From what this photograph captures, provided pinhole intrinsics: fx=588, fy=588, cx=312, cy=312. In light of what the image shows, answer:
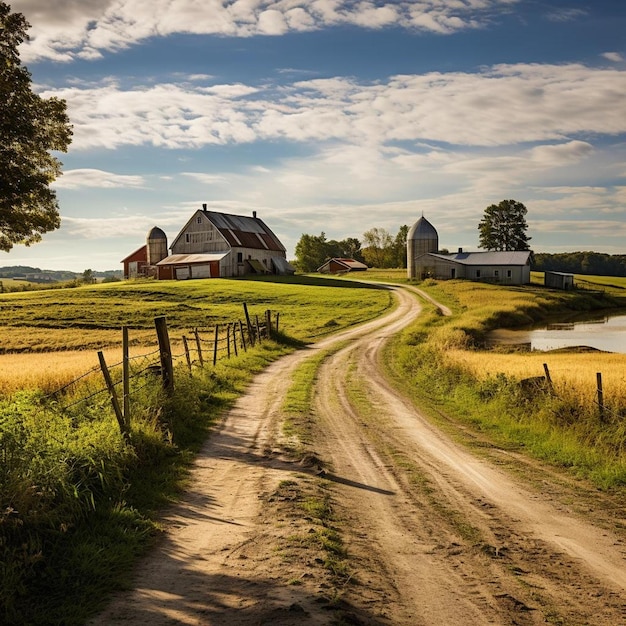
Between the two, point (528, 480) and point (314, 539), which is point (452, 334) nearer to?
point (528, 480)

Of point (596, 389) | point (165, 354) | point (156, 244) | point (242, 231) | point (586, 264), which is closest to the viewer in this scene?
point (165, 354)

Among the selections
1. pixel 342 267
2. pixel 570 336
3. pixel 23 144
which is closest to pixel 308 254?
pixel 342 267

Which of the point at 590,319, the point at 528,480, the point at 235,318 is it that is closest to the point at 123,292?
the point at 235,318

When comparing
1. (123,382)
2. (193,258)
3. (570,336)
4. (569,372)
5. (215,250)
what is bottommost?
(570,336)

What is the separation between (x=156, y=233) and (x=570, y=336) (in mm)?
64509

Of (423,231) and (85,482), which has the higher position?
(423,231)

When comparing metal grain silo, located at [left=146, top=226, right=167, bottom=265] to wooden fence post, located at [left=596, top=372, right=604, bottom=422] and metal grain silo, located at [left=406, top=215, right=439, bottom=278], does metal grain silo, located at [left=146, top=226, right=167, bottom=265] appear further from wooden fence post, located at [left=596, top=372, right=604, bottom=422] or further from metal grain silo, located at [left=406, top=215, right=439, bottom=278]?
wooden fence post, located at [left=596, top=372, right=604, bottom=422]

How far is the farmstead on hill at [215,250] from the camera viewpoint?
3120 inches

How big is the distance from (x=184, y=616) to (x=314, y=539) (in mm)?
2220

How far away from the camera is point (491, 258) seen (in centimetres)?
8538

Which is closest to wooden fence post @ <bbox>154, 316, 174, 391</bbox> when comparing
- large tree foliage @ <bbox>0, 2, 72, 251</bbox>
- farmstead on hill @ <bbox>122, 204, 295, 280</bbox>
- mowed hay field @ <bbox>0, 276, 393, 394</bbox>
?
mowed hay field @ <bbox>0, 276, 393, 394</bbox>

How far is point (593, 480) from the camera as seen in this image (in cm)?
1085

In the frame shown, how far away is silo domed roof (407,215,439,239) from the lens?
88.3 m

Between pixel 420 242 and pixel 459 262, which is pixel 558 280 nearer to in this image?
pixel 459 262
